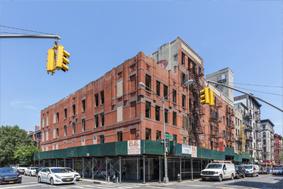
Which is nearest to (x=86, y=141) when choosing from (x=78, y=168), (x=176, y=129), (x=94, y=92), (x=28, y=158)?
(x=78, y=168)

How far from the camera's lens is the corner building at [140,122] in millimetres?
34688

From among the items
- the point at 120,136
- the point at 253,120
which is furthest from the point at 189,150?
the point at 253,120

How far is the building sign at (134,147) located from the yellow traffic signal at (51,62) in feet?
64.3

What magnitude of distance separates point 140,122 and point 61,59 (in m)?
24.5

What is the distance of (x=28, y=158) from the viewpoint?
67.9m

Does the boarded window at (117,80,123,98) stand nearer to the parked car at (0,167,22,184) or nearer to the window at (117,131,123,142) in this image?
the window at (117,131,123,142)

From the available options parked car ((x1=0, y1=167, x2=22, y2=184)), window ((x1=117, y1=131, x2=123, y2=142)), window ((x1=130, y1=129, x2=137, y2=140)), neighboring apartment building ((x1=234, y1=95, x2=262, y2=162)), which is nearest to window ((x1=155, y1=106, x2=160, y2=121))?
window ((x1=130, y1=129, x2=137, y2=140))

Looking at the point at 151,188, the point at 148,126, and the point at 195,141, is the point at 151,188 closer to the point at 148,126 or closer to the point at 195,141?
the point at 148,126

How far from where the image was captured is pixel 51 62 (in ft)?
38.4

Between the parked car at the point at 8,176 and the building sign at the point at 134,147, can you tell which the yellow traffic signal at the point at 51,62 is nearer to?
the building sign at the point at 134,147

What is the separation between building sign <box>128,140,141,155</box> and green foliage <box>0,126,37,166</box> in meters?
46.1

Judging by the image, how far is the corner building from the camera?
3469 cm

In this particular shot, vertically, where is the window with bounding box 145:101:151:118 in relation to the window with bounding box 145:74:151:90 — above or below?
below

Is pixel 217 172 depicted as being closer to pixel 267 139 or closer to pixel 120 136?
pixel 120 136
